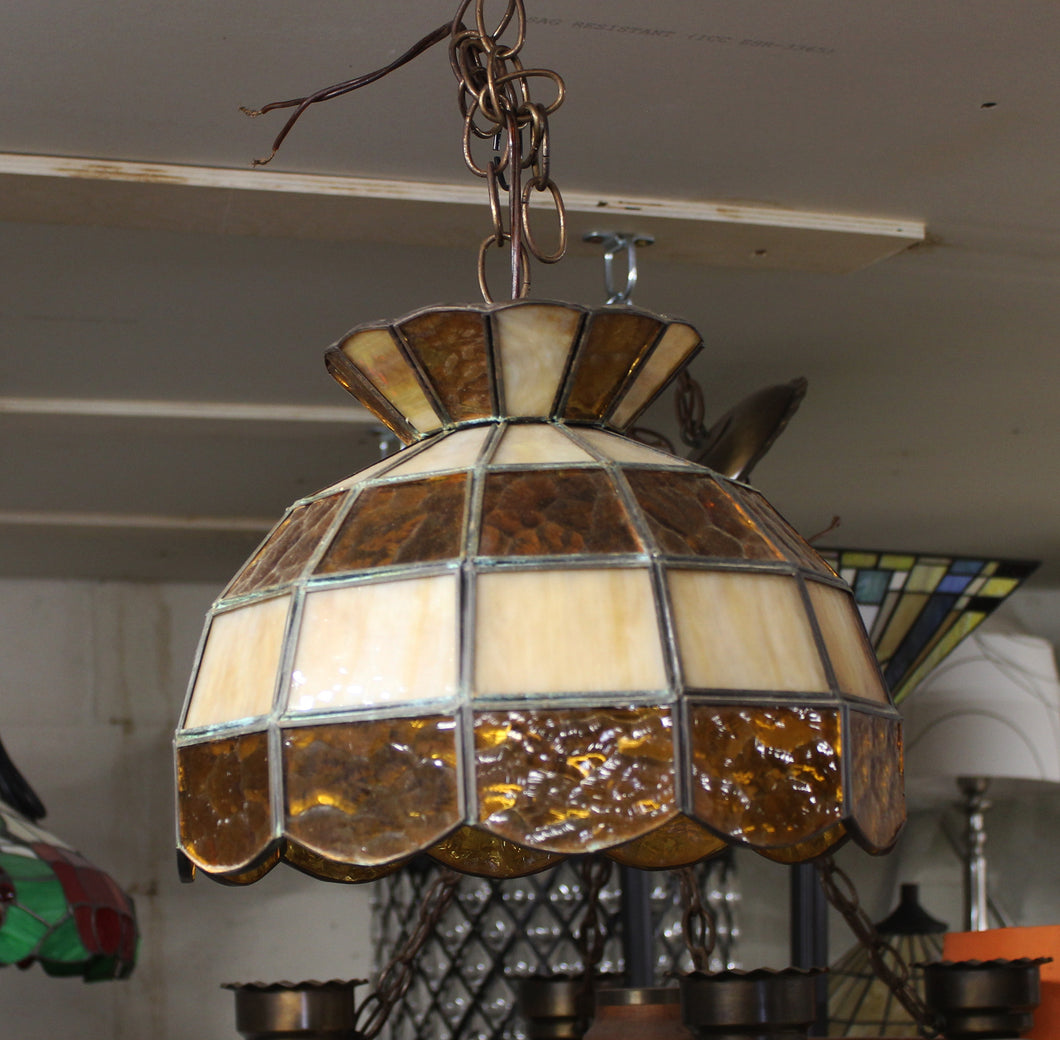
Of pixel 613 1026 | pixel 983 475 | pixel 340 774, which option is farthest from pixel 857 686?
pixel 983 475

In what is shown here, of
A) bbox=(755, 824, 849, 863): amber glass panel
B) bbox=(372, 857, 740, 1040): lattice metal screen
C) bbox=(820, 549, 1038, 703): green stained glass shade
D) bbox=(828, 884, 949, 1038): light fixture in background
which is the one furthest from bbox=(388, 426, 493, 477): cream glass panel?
bbox=(372, 857, 740, 1040): lattice metal screen

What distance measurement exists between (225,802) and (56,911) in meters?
1.28

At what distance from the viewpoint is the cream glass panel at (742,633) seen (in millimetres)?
513

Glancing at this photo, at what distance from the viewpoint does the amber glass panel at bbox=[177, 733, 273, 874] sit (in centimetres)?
53

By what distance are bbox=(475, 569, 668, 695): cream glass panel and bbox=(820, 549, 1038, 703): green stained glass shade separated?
5.02 ft

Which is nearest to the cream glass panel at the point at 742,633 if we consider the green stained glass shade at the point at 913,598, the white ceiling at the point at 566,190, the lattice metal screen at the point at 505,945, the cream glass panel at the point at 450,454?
the cream glass panel at the point at 450,454

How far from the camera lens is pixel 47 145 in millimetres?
1186

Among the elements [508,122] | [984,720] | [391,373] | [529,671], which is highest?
[508,122]

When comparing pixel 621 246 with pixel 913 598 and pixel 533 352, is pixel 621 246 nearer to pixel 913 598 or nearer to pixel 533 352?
pixel 533 352

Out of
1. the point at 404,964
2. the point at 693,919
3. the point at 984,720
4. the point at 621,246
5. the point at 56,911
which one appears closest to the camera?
the point at 404,964

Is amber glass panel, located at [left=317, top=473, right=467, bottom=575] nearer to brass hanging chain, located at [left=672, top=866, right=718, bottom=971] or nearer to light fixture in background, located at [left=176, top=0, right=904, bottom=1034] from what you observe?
light fixture in background, located at [left=176, top=0, right=904, bottom=1034]

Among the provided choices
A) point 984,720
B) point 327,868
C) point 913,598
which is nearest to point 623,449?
point 327,868

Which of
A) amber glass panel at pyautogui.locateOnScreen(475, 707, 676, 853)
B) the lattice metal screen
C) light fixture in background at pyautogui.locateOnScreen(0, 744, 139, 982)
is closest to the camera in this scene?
amber glass panel at pyautogui.locateOnScreen(475, 707, 676, 853)

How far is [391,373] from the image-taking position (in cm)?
64
